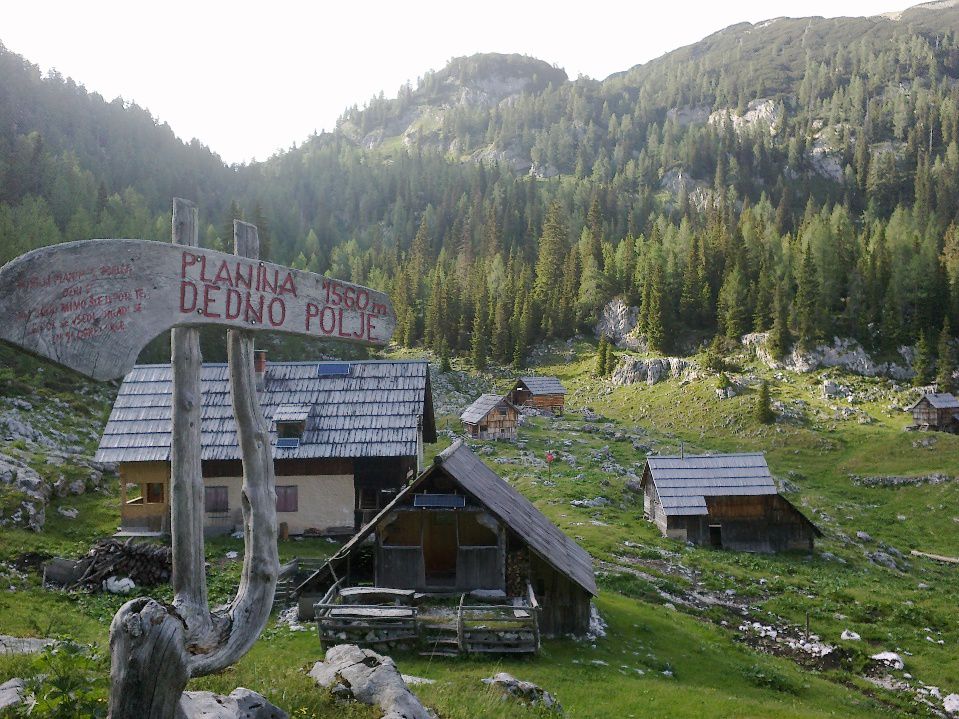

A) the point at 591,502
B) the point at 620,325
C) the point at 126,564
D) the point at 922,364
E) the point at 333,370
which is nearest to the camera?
the point at 126,564

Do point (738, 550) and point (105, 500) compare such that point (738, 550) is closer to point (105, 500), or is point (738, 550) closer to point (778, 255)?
point (105, 500)

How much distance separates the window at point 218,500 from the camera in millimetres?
26922

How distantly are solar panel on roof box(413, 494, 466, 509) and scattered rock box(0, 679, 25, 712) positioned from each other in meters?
11.8

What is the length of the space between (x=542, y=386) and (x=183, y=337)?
215 ft

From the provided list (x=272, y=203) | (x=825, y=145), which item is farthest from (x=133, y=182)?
(x=825, y=145)

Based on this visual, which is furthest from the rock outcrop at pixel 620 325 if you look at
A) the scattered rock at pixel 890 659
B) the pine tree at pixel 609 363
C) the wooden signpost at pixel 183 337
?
the wooden signpost at pixel 183 337

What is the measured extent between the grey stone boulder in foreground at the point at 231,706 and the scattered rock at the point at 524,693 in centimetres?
504

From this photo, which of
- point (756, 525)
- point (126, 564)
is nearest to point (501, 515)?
point (126, 564)

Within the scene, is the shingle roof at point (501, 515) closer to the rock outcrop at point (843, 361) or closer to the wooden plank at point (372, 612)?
the wooden plank at point (372, 612)

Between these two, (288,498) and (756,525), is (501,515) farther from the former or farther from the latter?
(756,525)

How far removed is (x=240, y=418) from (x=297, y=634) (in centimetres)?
1295

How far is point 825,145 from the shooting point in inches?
7451

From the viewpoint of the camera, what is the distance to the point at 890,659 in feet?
65.9

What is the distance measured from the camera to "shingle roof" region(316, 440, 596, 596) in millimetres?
17844
